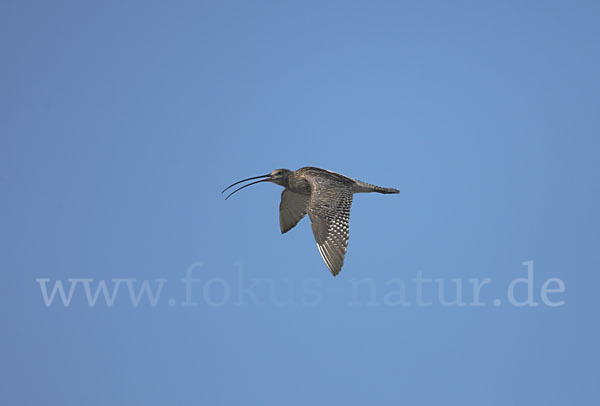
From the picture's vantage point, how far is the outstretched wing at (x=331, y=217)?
18.1m

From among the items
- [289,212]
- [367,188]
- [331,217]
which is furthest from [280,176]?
[331,217]

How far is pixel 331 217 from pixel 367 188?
263 cm

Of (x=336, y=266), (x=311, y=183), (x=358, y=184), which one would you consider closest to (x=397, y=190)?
(x=358, y=184)

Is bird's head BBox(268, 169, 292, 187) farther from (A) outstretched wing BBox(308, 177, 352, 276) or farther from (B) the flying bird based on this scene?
(A) outstretched wing BBox(308, 177, 352, 276)

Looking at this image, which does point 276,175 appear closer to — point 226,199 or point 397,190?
point 226,199

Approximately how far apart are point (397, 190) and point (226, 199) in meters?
5.34

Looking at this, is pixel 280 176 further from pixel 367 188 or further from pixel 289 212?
pixel 367 188

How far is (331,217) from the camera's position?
18.8 meters

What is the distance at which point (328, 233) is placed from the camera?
1844 cm

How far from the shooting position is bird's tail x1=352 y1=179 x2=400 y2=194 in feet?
67.7

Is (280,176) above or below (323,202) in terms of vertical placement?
above

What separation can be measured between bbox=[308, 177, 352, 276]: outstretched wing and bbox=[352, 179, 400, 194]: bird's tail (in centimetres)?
47

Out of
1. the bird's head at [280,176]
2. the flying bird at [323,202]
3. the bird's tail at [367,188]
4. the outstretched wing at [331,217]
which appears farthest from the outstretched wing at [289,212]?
the outstretched wing at [331,217]

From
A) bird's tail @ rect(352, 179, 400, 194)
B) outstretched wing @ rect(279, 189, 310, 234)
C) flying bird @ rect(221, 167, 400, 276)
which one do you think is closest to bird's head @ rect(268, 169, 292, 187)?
flying bird @ rect(221, 167, 400, 276)
